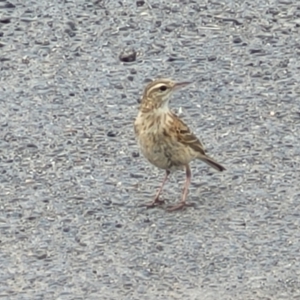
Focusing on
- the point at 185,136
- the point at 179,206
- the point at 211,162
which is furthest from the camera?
the point at 211,162

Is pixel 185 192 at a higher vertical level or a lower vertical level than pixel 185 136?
lower

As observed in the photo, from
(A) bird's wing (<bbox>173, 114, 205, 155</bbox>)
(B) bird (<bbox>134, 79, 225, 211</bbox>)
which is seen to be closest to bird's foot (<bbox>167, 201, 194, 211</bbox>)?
(B) bird (<bbox>134, 79, 225, 211</bbox>)

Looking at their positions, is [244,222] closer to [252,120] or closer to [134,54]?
[252,120]

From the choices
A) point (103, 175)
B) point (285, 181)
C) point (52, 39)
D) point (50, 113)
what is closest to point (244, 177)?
point (285, 181)

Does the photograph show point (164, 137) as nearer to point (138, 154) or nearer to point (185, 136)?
point (185, 136)

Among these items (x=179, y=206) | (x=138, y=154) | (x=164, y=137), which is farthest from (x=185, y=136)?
(x=138, y=154)

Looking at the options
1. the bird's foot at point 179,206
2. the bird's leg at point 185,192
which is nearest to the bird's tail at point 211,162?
the bird's leg at point 185,192
